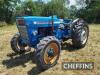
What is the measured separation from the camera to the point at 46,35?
895 cm

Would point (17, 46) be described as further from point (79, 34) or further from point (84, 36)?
point (84, 36)

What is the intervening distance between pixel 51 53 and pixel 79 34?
230 centimetres

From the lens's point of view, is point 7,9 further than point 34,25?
Yes

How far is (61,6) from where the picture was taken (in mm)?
42531

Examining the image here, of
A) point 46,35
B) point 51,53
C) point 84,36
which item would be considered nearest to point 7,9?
point 84,36

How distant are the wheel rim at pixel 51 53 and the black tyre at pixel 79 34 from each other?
5.88 feet

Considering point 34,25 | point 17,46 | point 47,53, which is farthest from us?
point 17,46

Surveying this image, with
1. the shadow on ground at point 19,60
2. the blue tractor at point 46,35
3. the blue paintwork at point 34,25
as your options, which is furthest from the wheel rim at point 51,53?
the blue paintwork at point 34,25

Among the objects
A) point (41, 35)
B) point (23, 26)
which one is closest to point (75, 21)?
point (41, 35)

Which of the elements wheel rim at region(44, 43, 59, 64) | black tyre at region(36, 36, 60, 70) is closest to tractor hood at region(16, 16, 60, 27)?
black tyre at region(36, 36, 60, 70)

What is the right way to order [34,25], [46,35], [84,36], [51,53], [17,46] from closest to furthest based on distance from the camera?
Result: 1. [51,53]
2. [34,25]
3. [46,35]
4. [17,46]
5. [84,36]

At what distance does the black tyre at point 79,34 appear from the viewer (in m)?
9.72

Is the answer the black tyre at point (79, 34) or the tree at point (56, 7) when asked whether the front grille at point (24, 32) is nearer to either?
the black tyre at point (79, 34)

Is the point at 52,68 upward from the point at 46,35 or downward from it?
downward
